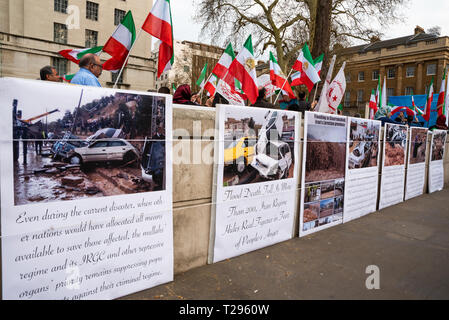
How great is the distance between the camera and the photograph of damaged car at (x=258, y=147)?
3.74 m

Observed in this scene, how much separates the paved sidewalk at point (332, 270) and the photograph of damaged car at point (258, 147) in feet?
3.44

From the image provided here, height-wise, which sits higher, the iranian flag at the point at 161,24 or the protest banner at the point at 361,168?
the iranian flag at the point at 161,24

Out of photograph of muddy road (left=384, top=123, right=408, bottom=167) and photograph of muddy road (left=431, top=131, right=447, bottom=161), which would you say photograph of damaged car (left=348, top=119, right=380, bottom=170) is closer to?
photograph of muddy road (left=384, top=123, right=408, bottom=167)

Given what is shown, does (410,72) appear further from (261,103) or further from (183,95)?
(183,95)

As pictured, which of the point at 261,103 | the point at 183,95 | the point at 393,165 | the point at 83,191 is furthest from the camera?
the point at 393,165

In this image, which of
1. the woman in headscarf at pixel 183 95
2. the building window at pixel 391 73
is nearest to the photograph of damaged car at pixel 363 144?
the woman in headscarf at pixel 183 95

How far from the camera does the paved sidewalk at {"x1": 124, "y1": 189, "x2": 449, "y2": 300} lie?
311cm

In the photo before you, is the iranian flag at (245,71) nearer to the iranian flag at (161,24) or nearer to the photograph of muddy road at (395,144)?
the iranian flag at (161,24)

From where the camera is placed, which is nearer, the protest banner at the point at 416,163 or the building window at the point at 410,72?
the protest banner at the point at 416,163

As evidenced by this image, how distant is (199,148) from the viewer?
11.6 feet

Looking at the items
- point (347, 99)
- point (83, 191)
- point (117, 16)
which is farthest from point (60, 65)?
point (347, 99)

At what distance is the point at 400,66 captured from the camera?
4944cm

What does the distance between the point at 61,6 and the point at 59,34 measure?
9.71 feet

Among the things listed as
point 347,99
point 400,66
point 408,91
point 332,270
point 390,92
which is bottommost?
point 332,270
